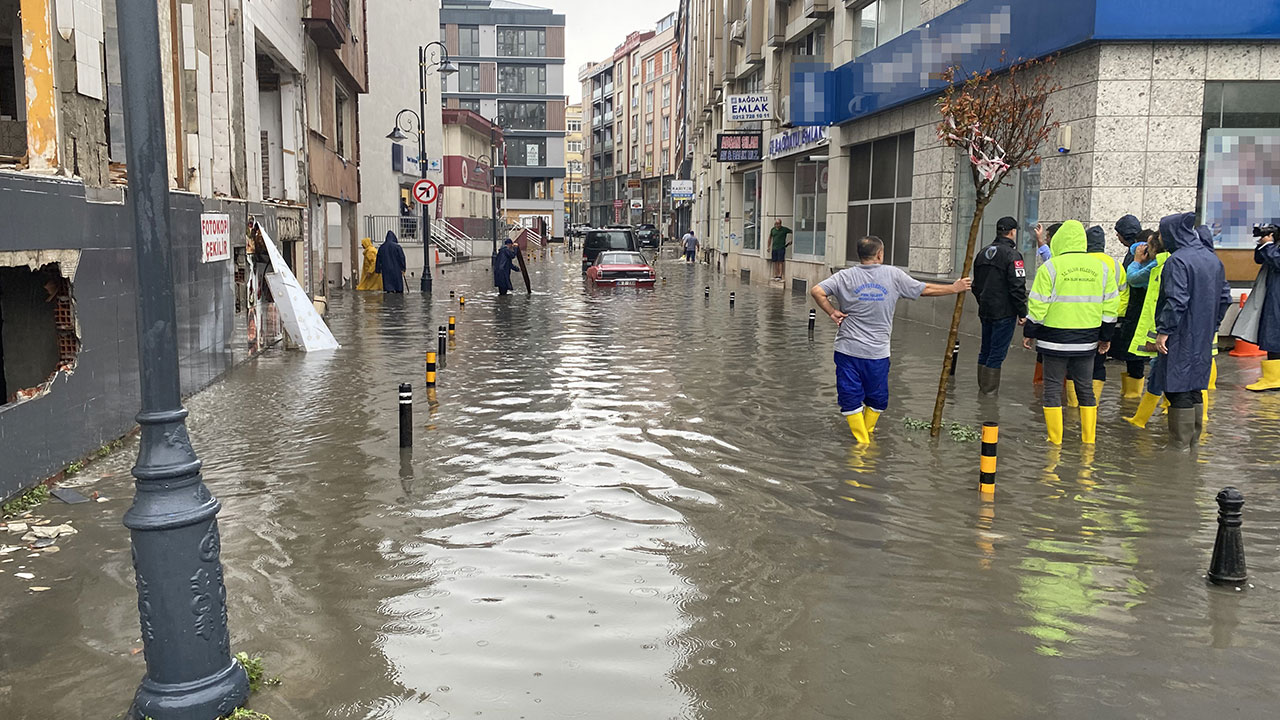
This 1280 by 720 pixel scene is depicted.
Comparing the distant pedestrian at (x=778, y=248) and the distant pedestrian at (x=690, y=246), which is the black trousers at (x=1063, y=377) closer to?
the distant pedestrian at (x=778, y=248)

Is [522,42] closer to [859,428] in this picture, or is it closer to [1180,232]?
[859,428]

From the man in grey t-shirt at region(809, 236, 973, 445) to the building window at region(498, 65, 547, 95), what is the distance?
89.9 m

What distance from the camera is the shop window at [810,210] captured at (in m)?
29.8

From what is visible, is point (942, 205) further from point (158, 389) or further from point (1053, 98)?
point (158, 389)

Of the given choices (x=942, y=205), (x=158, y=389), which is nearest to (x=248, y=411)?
(x=158, y=389)

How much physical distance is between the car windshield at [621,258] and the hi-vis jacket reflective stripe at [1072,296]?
915 inches

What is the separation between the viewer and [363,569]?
233 inches

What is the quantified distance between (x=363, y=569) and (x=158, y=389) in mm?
2237

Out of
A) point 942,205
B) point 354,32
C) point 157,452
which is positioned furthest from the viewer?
point 354,32

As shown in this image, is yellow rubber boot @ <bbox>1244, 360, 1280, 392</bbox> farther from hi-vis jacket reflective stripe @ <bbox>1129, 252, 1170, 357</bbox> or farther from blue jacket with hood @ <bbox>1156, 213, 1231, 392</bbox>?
blue jacket with hood @ <bbox>1156, 213, 1231, 392</bbox>

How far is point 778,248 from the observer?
3372 centimetres

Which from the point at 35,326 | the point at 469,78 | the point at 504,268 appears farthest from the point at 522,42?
the point at 35,326

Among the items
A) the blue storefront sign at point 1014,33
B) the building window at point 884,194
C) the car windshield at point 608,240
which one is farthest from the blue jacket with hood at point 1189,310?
the car windshield at point 608,240

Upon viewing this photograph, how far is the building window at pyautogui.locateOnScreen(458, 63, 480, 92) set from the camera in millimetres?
93875
